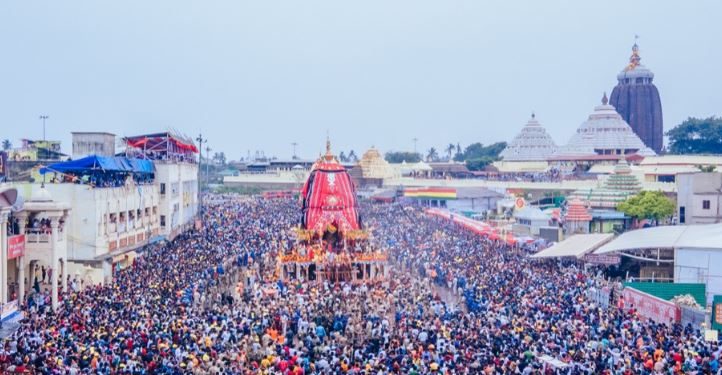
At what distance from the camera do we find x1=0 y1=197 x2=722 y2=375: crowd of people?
1961cm

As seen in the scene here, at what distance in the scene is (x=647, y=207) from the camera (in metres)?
50.8

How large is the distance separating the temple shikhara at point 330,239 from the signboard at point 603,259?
25.3ft

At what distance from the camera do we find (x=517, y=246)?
147ft

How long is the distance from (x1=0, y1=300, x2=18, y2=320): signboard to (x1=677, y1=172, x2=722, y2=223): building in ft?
100

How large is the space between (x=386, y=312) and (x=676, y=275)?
415 inches

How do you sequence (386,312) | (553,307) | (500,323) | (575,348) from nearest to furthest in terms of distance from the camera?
(575,348)
(500,323)
(553,307)
(386,312)

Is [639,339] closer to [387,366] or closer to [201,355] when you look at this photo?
[387,366]

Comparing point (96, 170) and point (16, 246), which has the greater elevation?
point (96, 170)

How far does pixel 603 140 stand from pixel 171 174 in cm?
5604

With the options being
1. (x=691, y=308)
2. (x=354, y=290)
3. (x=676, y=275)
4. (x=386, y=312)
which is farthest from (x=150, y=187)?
(x=691, y=308)

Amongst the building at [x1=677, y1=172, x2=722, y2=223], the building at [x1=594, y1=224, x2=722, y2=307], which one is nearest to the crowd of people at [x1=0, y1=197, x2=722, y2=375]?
the building at [x1=594, y1=224, x2=722, y2=307]

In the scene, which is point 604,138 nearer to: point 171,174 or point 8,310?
point 171,174

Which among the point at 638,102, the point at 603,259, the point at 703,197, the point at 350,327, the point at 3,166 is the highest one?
the point at 638,102

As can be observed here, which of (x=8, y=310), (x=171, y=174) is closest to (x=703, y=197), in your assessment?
(x=171, y=174)
